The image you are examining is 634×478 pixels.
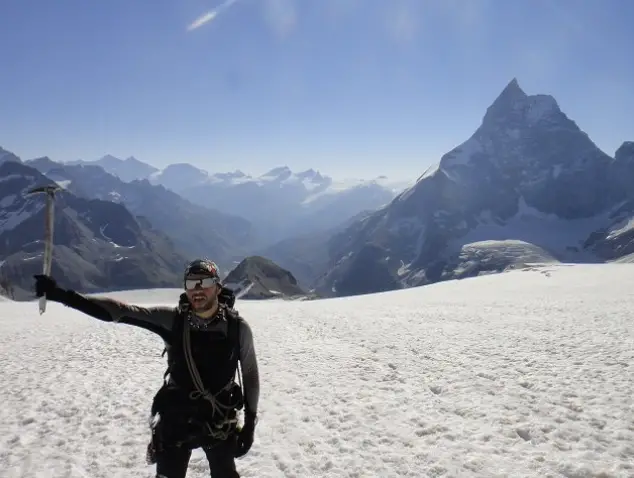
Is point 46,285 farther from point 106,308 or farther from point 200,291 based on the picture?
point 200,291

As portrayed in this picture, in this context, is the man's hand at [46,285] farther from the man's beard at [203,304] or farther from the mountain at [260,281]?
the mountain at [260,281]

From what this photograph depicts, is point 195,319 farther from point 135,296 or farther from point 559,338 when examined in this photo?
point 135,296

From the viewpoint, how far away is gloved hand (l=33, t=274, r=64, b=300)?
5449 mm

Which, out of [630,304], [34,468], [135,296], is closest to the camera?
[34,468]

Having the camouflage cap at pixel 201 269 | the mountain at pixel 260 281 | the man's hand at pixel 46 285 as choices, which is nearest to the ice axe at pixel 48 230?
the man's hand at pixel 46 285

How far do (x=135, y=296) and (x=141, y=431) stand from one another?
480 ft

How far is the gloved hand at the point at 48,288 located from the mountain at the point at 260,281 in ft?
344

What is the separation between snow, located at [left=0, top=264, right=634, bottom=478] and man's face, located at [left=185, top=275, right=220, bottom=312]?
16.9ft

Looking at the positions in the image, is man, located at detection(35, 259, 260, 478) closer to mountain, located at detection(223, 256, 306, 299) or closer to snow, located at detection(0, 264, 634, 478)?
snow, located at detection(0, 264, 634, 478)

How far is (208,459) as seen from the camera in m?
5.79

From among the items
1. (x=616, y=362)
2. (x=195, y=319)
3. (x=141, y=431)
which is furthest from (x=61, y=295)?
(x=616, y=362)

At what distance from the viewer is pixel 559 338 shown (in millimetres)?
21047

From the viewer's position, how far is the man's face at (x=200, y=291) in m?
5.49

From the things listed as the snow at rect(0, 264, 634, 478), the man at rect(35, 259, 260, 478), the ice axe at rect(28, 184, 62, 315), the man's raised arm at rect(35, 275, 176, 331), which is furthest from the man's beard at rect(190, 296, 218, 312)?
the snow at rect(0, 264, 634, 478)
